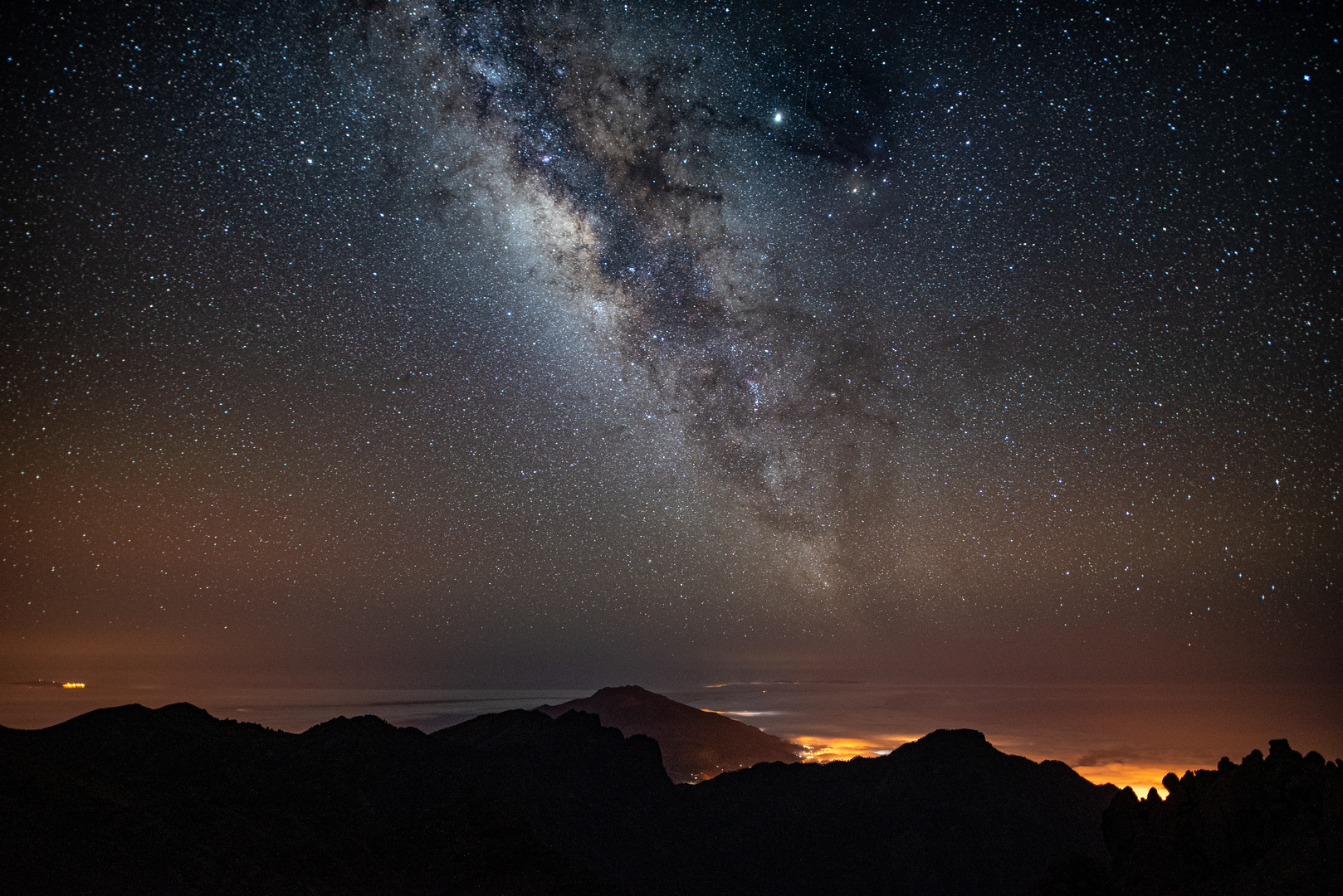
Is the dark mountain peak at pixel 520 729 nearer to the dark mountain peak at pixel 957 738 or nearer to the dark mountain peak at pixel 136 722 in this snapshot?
the dark mountain peak at pixel 136 722

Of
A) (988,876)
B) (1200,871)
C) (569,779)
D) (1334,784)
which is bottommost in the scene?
(988,876)

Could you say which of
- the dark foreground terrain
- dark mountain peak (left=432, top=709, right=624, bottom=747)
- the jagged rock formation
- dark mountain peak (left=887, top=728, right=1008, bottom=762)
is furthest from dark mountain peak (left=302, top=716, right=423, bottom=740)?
the jagged rock formation

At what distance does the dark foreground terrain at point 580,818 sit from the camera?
108 ft

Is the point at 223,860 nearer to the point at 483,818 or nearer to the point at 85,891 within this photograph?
the point at 85,891

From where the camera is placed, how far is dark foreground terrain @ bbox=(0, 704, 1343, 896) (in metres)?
33.0

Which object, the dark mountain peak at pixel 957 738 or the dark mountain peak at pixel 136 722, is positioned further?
the dark mountain peak at pixel 957 738

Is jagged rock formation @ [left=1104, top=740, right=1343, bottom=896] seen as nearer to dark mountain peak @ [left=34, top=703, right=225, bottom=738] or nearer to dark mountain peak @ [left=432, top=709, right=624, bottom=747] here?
dark mountain peak @ [left=432, top=709, right=624, bottom=747]

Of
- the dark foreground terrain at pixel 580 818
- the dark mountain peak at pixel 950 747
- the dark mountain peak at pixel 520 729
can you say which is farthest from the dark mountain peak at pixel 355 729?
the dark mountain peak at pixel 950 747

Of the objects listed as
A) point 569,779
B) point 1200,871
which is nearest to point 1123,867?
point 1200,871

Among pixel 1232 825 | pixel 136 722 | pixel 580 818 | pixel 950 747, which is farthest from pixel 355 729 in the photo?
pixel 1232 825

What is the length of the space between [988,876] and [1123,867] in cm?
2154

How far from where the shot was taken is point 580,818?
58.4m

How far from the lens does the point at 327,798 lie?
49094mm

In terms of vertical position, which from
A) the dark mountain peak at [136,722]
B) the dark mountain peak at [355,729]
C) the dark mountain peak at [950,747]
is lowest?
the dark mountain peak at [950,747]
